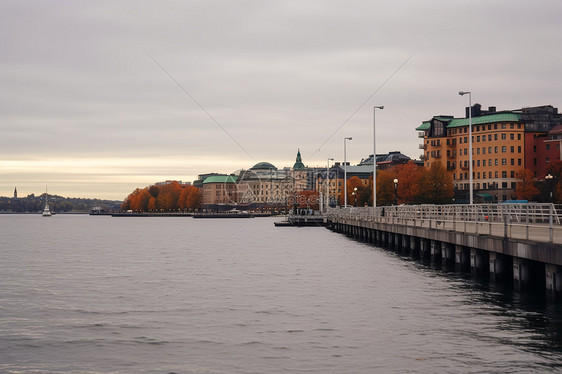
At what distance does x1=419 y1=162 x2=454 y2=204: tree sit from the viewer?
135875mm

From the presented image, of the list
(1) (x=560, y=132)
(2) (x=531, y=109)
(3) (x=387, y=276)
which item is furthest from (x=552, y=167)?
(3) (x=387, y=276)

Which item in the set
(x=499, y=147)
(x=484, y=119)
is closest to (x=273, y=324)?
(x=499, y=147)

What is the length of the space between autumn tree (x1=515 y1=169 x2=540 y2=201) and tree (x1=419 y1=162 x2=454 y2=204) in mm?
12935

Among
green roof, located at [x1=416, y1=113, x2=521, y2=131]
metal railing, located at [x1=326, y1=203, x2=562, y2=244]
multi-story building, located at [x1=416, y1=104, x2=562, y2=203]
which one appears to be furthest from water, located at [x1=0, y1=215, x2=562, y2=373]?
green roof, located at [x1=416, y1=113, x2=521, y2=131]

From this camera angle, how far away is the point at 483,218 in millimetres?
44969

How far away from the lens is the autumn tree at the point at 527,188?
130m

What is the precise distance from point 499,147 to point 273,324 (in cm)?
14401

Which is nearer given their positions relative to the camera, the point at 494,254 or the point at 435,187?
the point at 494,254

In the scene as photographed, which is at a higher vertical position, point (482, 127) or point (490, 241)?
point (482, 127)

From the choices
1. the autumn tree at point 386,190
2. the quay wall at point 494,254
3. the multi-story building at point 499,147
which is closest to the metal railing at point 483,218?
the quay wall at point 494,254

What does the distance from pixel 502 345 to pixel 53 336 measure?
53.5 feet

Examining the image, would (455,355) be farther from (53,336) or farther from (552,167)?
(552,167)

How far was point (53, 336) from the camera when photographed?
27.4 metres

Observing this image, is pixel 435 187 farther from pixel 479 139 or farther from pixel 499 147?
pixel 479 139
